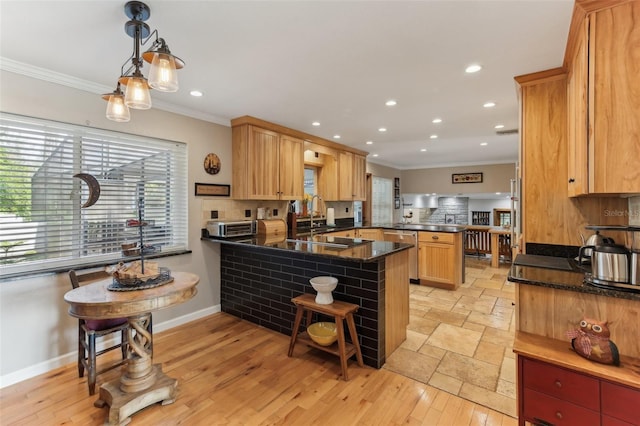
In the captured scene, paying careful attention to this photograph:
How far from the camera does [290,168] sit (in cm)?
417

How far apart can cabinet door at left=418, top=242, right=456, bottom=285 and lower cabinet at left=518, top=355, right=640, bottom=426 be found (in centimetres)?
301

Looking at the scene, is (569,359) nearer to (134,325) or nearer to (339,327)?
(339,327)

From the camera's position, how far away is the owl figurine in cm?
132

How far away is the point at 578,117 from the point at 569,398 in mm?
1495

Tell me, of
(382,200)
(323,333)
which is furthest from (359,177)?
(323,333)

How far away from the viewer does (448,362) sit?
2455mm

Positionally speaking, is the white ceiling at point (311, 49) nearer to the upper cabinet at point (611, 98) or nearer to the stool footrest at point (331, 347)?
the upper cabinet at point (611, 98)

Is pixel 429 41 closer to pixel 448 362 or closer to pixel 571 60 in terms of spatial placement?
pixel 571 60

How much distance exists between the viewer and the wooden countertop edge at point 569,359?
1256 mm

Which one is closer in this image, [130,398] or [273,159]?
[130,398]

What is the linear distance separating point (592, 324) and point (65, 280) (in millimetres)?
3539

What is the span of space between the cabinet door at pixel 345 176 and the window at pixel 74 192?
9.14 ft

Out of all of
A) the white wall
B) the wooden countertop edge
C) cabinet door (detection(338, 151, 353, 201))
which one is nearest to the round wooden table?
the white wall

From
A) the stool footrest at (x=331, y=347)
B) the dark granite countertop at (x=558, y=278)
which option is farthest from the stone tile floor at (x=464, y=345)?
the dark granite countertop at (x=558, y=278)
